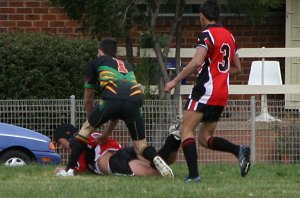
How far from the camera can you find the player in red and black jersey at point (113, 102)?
9.78 metres

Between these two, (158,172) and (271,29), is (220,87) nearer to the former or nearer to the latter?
(158,172)

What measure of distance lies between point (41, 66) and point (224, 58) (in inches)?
235

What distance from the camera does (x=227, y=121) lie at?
13562mm

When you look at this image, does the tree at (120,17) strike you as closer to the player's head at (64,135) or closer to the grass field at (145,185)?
the player's head at (64,135)

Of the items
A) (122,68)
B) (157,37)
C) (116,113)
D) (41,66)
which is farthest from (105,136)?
(157,37)

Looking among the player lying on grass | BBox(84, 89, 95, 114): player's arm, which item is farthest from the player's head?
BBox(84, 89, 95, 114): player's arm

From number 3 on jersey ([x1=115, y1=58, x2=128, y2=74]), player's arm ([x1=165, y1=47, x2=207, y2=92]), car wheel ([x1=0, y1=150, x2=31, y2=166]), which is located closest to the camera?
player's arm ([x1=165, y1=47, x2=207, y2=92])

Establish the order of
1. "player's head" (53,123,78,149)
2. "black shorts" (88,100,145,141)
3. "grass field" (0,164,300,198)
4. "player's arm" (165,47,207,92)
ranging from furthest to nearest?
"player's head" (53,123,78,149) → "black shorts" (88,100,145,141) → "player's arm" (165,47,207,92) → "grass field" (0,164,300,198)

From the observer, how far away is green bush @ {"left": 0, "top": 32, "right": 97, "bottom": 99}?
14.6 metres

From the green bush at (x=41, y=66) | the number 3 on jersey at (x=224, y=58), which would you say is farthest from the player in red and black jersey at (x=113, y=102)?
the green bush at (x=41, y=66)

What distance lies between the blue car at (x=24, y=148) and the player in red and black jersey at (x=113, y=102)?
228cm

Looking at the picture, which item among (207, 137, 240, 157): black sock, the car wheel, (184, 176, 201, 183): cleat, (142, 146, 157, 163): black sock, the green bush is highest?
the green bush

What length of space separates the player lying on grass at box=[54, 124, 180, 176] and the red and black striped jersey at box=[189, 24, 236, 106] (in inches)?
31.8

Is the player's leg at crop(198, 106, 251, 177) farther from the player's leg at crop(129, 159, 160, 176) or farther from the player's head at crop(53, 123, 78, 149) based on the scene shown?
the player's head at crop(53, 123, 78, 149)
